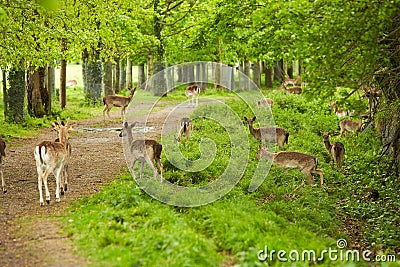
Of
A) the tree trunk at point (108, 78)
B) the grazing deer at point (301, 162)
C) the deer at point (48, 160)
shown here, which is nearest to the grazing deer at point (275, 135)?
the grazing deer at point (301, 162)

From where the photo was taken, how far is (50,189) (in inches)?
468

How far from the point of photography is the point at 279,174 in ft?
45.9

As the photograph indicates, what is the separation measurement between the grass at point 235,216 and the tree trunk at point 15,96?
6473 millimetres

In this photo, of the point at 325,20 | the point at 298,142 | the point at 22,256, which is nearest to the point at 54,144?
the point at 22,256

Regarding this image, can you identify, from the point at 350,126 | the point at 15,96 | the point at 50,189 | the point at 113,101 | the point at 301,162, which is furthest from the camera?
the point at 113,101

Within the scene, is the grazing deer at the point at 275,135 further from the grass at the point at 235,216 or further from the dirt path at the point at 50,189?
the dirt path at the point at 50,189

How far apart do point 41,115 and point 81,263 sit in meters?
16.1

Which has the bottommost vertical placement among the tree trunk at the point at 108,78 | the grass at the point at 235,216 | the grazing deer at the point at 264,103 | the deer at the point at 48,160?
the grass at the point at 235,216

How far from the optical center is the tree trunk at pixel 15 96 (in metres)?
20.0

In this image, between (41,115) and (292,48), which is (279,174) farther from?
(41,115)

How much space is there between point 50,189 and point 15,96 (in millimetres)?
9341

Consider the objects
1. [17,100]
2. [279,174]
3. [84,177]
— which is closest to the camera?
[84,177]

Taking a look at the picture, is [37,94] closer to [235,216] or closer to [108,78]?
[108,78]

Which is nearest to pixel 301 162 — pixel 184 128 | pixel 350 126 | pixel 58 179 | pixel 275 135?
pixel 275 135
